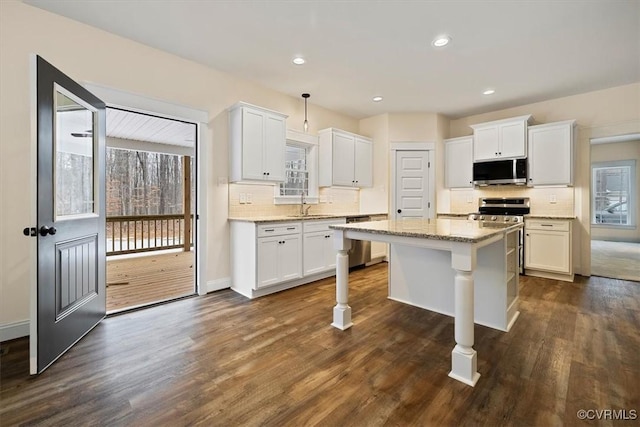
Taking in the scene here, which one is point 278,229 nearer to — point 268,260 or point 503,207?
point 268,260

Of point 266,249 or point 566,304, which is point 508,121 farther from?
point 266,249

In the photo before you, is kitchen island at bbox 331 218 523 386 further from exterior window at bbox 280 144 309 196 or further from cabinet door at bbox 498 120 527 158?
cabinet door at bbox 498 120 527 158

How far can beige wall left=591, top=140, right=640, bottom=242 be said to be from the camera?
7324 millimetres

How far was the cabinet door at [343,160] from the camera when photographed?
492 centimetres

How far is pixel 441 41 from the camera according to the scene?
2980mm

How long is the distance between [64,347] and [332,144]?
4.05 m

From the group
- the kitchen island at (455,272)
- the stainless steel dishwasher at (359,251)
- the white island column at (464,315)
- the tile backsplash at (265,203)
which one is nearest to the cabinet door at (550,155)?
the kitchen island at (455,272)

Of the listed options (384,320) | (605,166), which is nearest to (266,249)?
(384,320)

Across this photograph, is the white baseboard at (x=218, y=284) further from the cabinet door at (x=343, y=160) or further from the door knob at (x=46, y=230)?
the cabinet door at (x=343, y=160)

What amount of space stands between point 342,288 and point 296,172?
2.61m

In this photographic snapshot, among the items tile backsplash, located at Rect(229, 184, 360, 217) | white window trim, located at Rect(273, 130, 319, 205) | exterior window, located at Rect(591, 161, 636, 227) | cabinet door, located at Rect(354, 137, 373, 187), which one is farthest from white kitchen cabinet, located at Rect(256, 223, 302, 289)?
exterior window, located at Rect(591, 161, 636, 227)

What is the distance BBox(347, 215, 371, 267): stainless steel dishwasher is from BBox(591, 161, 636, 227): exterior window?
7.68m

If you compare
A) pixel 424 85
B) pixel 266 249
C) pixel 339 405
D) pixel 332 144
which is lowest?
pixel 339 405

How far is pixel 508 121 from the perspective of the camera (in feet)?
15.5
